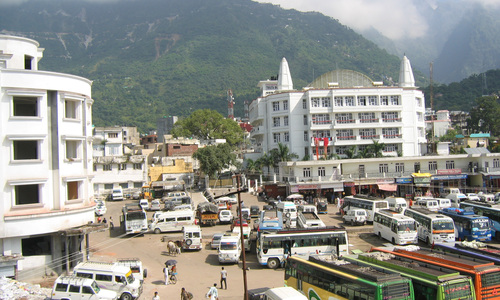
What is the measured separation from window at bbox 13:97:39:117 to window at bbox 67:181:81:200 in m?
4.21

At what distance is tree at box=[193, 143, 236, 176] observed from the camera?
48766 mm

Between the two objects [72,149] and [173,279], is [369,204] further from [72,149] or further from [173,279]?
[72,149]

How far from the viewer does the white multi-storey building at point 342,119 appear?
48125 millimetres

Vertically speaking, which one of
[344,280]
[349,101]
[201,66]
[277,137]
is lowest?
[344,280]

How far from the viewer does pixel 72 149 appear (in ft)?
74.1

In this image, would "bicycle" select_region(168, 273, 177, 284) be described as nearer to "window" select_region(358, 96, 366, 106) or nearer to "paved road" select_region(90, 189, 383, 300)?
"paved road" select_region(90, 189, 383, 300)

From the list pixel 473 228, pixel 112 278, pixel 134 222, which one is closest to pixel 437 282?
pixel 112 278

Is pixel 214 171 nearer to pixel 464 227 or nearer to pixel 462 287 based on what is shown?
pixel 464 227

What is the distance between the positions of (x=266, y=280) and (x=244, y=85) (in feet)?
410

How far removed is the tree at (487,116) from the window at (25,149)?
8144cm

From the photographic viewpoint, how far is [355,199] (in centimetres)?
3381

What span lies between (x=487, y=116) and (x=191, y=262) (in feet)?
249

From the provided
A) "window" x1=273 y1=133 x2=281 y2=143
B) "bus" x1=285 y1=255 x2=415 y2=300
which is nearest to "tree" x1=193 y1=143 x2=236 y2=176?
"window" x1=273 y1=133 x2=281 y2=143

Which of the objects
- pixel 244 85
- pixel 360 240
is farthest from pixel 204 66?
pixel 360 240
